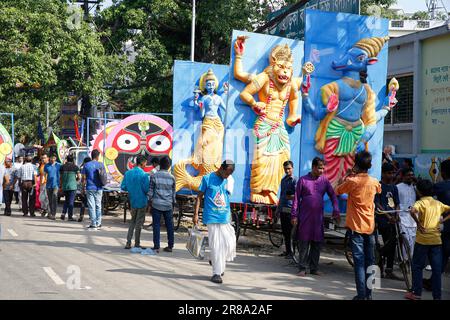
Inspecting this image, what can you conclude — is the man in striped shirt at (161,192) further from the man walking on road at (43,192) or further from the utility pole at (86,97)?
the utility pole at (86,97)

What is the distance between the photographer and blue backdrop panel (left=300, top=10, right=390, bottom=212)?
A: 12422 mm

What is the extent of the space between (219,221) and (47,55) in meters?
16.2

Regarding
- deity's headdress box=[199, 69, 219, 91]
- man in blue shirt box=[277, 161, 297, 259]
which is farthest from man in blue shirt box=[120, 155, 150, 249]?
deity's headdress box=[199, 69, 219, 91]

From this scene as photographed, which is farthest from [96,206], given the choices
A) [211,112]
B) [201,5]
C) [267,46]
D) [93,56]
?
[201,5]

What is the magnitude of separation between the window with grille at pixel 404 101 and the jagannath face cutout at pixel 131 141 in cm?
692

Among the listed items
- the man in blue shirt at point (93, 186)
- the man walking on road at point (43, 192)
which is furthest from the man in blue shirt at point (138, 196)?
the man walking on road at point (43, 192)

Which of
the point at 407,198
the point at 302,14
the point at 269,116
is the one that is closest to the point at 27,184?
the point at 269,116

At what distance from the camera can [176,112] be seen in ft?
55.8

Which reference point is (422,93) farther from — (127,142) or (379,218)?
(127,142)

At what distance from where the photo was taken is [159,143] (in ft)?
65.1

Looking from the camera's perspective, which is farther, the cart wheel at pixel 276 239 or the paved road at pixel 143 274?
the cart wheel at pixel 276 239

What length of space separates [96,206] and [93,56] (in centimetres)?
1065

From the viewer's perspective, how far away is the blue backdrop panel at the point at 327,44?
40.8 feet
